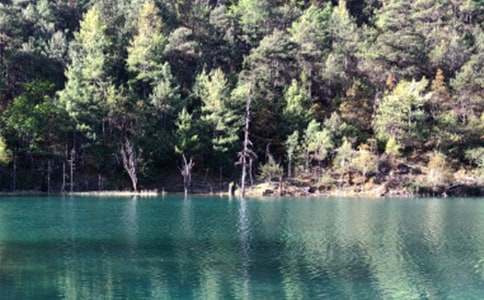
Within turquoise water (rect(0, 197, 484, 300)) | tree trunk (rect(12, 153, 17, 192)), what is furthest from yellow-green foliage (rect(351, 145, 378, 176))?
tree trunk (rect(12, 153, 17, 192))

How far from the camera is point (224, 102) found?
9594 cm

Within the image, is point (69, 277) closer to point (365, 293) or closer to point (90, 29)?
point (365, 293)

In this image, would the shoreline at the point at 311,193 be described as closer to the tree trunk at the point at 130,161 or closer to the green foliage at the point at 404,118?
the tree trunk at the point at 130,161

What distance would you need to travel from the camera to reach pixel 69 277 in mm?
35156

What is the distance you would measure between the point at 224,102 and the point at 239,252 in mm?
54287

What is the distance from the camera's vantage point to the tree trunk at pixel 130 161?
90.8 m

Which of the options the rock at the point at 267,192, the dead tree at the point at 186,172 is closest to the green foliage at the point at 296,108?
the rock at the point at 267,192

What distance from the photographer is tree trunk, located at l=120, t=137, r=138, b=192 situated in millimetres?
90750

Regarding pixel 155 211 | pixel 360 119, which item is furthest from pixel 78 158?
pixel 360 119

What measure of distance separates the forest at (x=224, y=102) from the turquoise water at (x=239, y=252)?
2034 centimetres

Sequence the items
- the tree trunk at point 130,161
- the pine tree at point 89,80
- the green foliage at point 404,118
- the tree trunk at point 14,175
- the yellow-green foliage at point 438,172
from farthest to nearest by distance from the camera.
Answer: the green foliage at point 404,118 → the pine tree at point 89,80 → the yellow-green foliage at point 438,172 → the tree trunk at point 130,161 → the tree trunk at point 14,175

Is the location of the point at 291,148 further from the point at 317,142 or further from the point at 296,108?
the point at 296,108

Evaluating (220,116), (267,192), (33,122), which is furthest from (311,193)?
(33,122)

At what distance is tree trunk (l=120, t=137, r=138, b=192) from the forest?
214 mm
